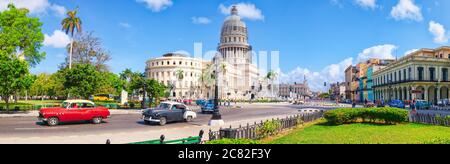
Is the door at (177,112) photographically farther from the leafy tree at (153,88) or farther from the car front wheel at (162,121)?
the leafy tree at (153,88)

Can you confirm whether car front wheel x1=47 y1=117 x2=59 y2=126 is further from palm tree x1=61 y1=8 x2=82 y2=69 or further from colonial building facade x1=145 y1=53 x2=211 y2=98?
colonial building facade x1=145 y1=53 x2=211 y2=98

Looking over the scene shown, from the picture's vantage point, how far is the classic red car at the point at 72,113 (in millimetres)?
19234

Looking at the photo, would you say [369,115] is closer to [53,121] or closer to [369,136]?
[369,136]

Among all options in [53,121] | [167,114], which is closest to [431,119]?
[167,114]

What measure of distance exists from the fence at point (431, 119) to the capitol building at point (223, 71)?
273ft

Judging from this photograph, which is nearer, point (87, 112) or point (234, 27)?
point (87, 112)

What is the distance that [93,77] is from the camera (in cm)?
3734

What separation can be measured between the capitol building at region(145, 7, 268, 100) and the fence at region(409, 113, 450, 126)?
273 ft

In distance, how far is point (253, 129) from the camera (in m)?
13.4

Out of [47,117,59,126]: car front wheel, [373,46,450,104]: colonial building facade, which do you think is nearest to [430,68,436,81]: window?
[373,46,450,104]: colonial building facade

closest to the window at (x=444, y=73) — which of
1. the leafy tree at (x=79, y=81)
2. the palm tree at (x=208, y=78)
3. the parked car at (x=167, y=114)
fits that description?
the parked car at (x=167, y=114)

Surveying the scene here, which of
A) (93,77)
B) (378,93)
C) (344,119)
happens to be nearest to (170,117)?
(344,119)

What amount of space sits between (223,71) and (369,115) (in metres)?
94.8
